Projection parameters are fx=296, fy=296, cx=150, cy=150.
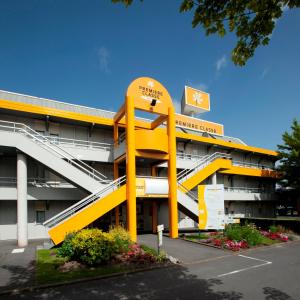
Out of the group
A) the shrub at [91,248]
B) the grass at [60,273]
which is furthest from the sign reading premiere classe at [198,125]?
the grass at [60,273]

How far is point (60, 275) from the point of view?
12203mm

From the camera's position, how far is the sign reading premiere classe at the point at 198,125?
3606 centimetres

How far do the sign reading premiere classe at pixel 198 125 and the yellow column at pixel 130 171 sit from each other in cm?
1394

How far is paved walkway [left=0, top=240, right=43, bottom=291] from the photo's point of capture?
37.1 feet

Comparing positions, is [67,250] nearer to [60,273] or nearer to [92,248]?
[92,248]

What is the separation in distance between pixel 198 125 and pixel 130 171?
1893 centimetres

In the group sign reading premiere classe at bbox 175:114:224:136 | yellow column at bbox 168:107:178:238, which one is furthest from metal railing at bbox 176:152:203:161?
yellow column at bbox 168:107:178:238

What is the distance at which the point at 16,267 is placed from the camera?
13.7m

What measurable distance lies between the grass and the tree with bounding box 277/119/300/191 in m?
30.7

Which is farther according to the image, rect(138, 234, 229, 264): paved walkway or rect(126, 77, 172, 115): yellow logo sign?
rect(126, 77, 172, 115): yellow logo sign

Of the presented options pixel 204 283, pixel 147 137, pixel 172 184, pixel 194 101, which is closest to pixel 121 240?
pixel 204 283

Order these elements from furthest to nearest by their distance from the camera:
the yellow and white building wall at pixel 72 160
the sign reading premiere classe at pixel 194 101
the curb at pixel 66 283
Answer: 1. the sign reading premiere classe at pixel 194 101
2. the yellow and white building wall at pixel 72 160
3. the curb at pixel 66 283

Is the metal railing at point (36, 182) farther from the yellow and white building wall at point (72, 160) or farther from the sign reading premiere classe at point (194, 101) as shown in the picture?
the sign reading premiere classe at point (194, 101)

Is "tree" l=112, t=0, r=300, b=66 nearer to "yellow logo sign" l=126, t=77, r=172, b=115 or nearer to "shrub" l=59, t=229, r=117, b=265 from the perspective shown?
"shrub" l=59, t=229, r=117, b=265
